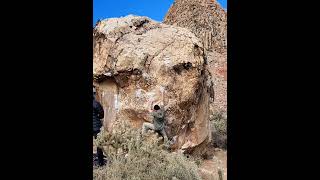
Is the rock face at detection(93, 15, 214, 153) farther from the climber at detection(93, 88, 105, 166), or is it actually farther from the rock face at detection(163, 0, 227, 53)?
the rock face at detection(163, 0, 227, 53)

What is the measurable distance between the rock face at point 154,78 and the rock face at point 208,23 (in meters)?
10.2

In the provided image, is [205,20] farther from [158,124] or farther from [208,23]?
[158,124]

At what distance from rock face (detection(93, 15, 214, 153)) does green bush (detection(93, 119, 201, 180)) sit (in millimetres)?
833

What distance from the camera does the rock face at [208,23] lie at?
59.6ft

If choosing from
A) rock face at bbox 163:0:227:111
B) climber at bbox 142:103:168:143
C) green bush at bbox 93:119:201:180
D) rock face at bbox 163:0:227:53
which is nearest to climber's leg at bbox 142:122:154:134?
climber at bbox 142:103:168:143

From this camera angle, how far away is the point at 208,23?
63.3 feet

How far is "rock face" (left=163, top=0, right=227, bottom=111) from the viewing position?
1816 cm

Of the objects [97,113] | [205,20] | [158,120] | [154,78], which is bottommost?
[158,120]

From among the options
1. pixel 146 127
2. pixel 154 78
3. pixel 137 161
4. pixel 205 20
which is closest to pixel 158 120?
pixel 146 127

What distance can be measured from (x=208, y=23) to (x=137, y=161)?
14.7 m
